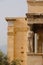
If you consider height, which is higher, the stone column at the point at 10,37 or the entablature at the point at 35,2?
the entablature at the point at 35,2

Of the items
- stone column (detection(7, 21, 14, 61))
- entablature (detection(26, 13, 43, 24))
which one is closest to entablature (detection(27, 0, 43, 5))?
entablature (detection(26, 13, 43, 24))

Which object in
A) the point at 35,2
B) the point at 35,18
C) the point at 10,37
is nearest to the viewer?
the point at 35,18

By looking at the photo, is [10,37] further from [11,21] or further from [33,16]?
[33,16]

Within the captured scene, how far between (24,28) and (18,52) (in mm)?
1664

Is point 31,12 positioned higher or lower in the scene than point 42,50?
higher

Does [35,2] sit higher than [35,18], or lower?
higher

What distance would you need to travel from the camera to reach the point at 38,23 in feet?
87.4

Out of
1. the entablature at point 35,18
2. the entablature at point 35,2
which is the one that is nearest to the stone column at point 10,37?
the entablature at point 35,2

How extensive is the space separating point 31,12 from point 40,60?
249 cm

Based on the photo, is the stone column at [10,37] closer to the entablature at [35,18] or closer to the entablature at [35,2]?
the entablature at [35,2]

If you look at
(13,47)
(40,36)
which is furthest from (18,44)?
(40,36)

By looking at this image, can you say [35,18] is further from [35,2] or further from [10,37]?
[10,37]

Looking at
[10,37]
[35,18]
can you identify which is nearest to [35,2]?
[35,18]

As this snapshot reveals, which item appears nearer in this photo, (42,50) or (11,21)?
(42,50)
